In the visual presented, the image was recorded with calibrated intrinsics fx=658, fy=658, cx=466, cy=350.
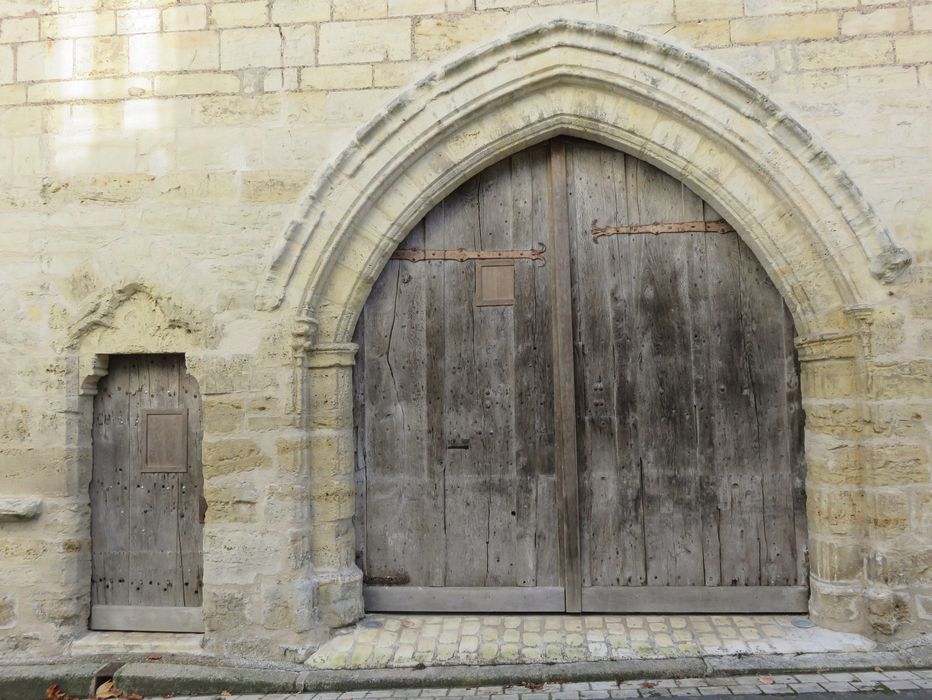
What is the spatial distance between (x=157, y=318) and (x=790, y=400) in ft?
11.9

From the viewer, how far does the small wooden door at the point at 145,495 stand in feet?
12.4

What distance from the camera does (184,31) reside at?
3.77m

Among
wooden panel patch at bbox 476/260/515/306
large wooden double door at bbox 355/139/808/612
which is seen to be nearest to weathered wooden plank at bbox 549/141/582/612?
large wooden double door at bbox 355/139/808/612

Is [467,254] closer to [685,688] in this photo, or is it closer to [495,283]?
[495,283]

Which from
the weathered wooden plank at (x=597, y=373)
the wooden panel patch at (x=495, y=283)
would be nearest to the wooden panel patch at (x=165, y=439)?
the wooden panel patch at (x=495, y=283)

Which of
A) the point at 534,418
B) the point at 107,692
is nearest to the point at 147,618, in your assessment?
the point at 107,692

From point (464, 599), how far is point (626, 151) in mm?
2774

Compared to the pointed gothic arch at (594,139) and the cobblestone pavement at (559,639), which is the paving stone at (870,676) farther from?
the pointed gothic arch at (594,139)

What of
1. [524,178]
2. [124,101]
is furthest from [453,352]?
[124,101]

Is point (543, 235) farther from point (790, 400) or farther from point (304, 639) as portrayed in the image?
point (304, 639)

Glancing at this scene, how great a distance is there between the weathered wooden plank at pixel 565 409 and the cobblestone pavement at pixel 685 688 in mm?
703

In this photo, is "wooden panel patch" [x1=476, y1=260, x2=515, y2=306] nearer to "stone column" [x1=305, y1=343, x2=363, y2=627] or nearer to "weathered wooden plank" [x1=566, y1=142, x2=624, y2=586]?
A: "weathered wooden plank" [x1=566, y1=142, x2=624, y2=586]

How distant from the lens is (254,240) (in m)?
3.66

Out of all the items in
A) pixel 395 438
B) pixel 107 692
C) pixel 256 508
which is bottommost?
pixel 107 692
